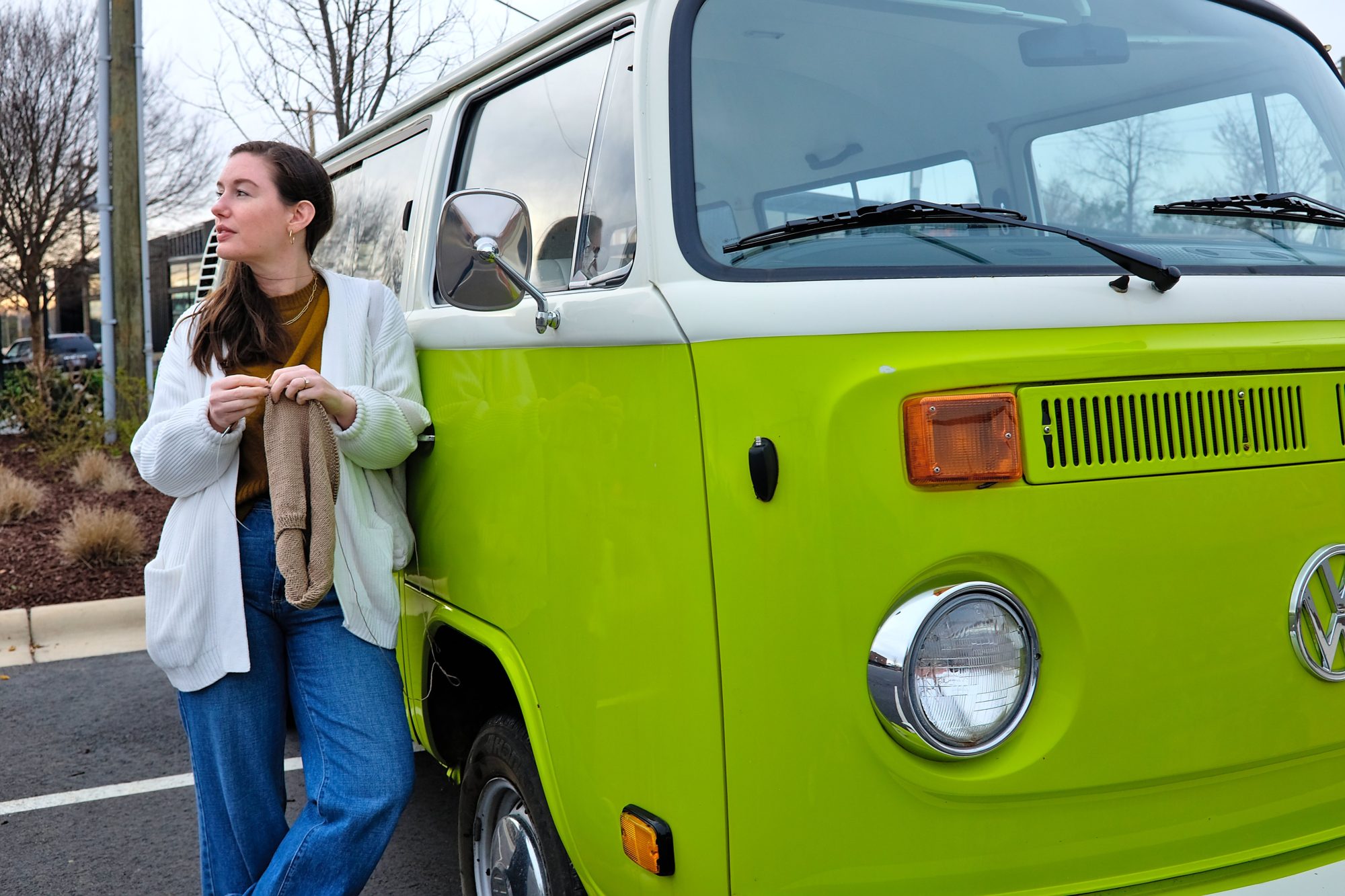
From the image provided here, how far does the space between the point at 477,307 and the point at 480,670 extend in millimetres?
1020

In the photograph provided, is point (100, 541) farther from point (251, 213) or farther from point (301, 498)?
point (301, 498)

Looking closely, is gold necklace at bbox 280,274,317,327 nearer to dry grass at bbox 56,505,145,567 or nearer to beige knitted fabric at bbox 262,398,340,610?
beige knitted fabric at bbox 262,398,340,610

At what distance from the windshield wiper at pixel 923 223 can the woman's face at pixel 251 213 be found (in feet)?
4.14

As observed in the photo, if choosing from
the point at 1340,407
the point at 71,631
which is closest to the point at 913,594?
the point at 1340,407

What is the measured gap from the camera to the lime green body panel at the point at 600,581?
71.4 inches

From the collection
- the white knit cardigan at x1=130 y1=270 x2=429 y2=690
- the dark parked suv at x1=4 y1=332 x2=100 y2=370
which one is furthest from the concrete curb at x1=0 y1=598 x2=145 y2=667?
the dark parked suv at x1=4 y1=332 x2=100 y2=370

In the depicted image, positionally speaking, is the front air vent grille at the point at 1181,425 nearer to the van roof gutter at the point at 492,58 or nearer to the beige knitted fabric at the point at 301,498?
the van roof gutter at the point at 492,58

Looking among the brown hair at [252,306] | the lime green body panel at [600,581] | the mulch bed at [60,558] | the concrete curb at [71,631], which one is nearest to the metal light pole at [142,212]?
the mulch bed at [60,558]

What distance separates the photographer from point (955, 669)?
69.0 inches

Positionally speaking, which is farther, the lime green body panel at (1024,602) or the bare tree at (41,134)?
the bare tree at (41,134)

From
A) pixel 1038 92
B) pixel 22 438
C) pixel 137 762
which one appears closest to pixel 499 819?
pixel 1038 92

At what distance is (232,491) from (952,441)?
1565 mm

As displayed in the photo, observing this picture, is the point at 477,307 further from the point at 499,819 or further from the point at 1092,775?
the point at 1092,775

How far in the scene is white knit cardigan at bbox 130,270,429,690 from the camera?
8.05 ft
